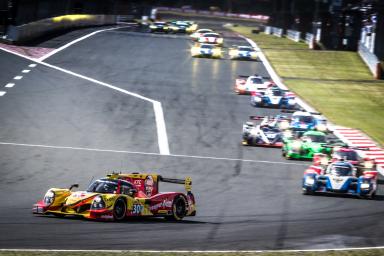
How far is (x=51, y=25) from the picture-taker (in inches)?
3123

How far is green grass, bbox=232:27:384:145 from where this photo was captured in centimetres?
4981

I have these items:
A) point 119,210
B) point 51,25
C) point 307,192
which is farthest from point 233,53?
point 119,210

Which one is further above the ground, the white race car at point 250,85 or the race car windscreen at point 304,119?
the race car windscreen at point 304,119

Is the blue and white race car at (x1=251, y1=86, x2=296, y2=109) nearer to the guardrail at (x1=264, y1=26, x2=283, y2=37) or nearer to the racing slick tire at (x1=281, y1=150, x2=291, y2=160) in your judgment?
the racing slick tire at (x1=281, y1=150, x2=291, y2=160)

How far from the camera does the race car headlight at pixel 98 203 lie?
70.6ft

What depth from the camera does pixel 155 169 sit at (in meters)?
33.1

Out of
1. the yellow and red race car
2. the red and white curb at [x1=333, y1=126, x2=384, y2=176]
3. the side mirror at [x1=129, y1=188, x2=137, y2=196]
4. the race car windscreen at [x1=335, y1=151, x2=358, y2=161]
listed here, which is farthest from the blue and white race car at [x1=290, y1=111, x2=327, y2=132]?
the side mirror at [x1=129, y1=188, x2=137, y2=196]

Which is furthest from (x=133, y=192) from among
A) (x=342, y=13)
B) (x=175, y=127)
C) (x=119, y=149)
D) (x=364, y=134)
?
(x=342, y=13)

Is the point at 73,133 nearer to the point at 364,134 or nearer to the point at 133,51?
the point at 364,134

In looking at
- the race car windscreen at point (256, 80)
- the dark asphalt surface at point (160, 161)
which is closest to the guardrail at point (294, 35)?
the dark asphalt surface at point (160, 161)

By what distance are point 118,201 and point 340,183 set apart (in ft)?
31.3

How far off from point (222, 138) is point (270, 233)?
1926 cm

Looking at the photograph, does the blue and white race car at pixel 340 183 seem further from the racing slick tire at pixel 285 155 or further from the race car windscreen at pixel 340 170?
the racing slick tire at pixel 285 155

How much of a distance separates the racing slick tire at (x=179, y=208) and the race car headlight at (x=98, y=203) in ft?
7.98
